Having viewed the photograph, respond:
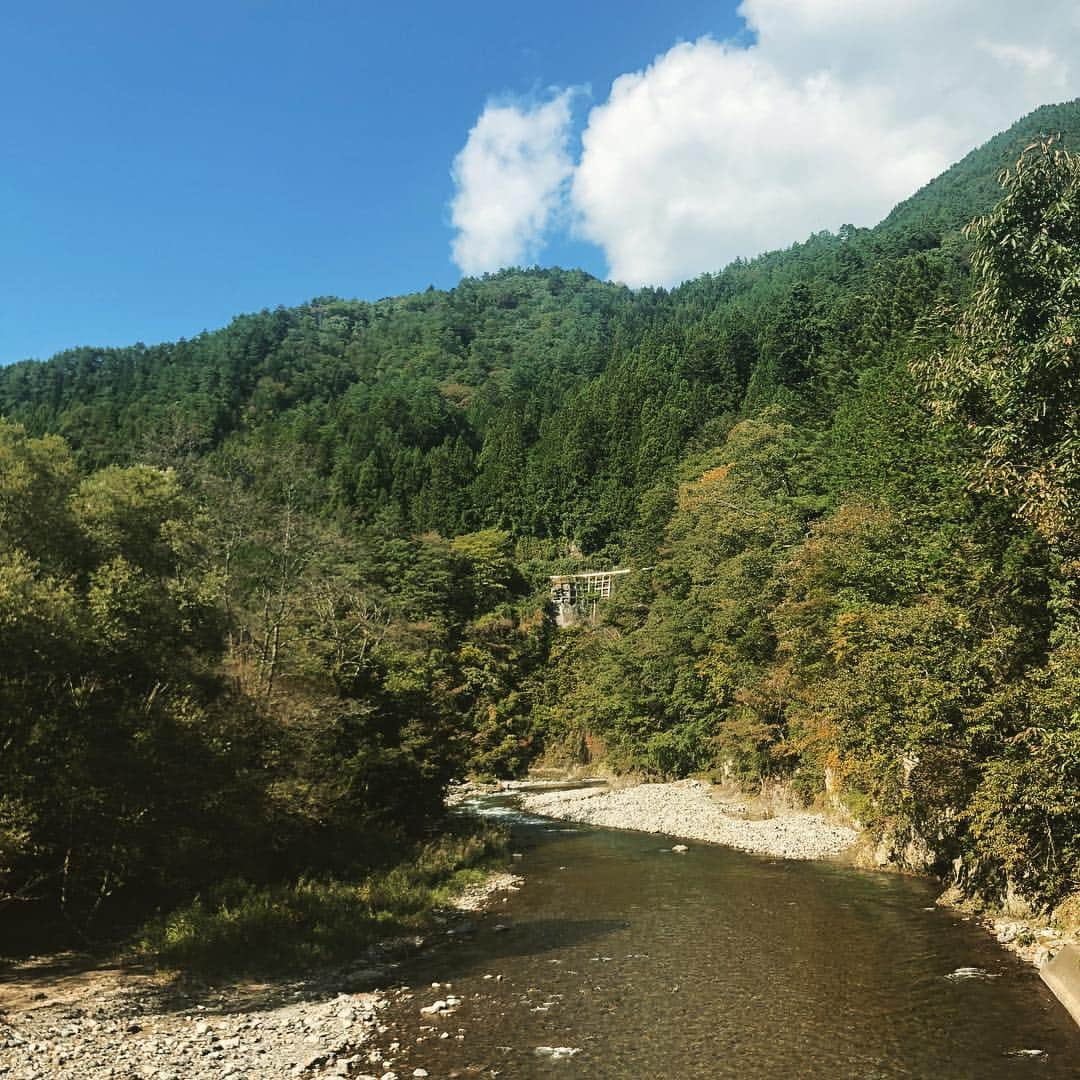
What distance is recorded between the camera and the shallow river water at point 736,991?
40.5 ft

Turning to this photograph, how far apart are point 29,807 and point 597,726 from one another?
160 feet

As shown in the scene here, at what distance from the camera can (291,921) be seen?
63.3 ft

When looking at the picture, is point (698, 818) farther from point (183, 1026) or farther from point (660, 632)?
point (183, 1026)

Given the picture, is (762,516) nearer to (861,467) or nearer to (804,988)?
(861,467)

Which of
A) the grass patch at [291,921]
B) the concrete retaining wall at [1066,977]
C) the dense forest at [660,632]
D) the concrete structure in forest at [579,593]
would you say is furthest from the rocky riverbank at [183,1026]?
the concrete structure in forest at [579,593]

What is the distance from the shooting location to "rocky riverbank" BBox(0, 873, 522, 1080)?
38.1 feet

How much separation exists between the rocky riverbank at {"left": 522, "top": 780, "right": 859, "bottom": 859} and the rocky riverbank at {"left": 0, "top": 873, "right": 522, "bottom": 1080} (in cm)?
1850

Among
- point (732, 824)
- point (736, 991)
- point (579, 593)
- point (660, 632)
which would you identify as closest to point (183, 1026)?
point (736, 991)

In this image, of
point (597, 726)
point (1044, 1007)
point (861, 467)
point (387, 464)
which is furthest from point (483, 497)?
point (1044, 1007)

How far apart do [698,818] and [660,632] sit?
51.2ft

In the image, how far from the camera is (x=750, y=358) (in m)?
90.1

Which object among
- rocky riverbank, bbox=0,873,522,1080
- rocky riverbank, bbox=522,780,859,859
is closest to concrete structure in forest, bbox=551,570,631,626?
rocky riverbank, bbox=522,780,859,859

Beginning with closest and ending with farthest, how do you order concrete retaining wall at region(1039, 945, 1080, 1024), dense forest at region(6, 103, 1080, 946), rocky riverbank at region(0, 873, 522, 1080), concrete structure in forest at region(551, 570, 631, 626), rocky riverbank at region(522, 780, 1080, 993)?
rocky riverbank at region(0, 873, 522, 1080)
concrete retaining wall at region(1039, 945, 1080, 1024)
dense forest at region(6, 103, 1080, 946)
rocky riverbank at region(522, 780, 1080, 993)
concrete structure in forest at region(551, 570, 631, 626)

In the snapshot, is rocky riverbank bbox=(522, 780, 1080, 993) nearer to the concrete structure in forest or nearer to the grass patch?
the grass patch
